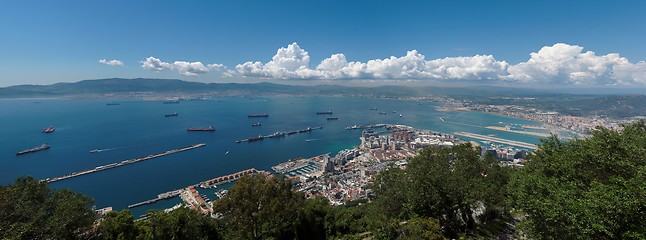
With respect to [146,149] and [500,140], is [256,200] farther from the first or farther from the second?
[500,140]

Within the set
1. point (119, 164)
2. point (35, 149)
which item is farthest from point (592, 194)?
point (35, 149)

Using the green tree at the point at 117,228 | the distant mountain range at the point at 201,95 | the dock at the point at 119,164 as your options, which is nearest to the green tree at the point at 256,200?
the green tree at the point at 117,228

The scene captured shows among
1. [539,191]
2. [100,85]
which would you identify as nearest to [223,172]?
[539,191]

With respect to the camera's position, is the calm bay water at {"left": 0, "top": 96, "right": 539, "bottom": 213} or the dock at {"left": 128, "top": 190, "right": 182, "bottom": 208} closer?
the dock at {"left": 128, "top": 190, "right": 182, "bottom": 208}

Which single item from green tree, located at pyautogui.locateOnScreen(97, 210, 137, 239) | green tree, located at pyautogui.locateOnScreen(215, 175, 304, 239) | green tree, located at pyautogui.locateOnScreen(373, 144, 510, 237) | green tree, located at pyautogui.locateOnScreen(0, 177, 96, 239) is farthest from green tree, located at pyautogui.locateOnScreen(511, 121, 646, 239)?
green tree, located at pyautogui.locateOnScreen(0, 177, 96, 239)

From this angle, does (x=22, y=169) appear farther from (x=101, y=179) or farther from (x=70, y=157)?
(x=101, y=179)

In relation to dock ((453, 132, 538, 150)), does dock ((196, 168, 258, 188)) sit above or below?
below

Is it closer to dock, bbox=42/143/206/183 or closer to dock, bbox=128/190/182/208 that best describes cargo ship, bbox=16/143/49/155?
dock, bbox=42/143/206/183
